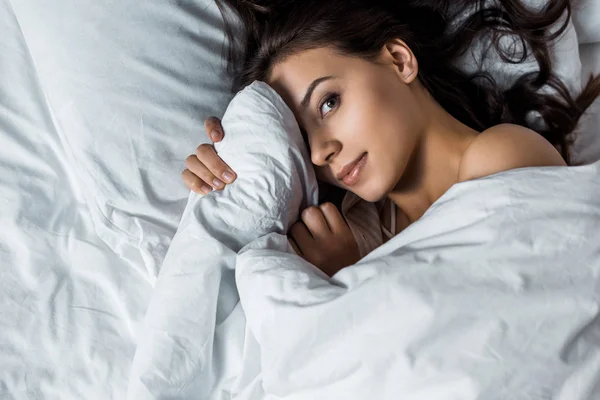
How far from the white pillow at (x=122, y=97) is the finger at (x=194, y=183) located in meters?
0.07

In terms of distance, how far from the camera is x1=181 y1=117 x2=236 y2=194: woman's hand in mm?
1206

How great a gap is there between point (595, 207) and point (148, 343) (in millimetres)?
678

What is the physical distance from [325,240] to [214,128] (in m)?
A: 0.29

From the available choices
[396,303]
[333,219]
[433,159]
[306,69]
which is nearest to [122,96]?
[306,69]

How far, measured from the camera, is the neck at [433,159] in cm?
129

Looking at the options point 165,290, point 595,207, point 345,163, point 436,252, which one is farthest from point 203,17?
point 595,207

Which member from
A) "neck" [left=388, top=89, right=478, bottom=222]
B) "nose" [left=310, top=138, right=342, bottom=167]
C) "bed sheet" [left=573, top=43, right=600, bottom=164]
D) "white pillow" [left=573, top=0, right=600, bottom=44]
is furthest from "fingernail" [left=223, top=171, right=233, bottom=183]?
"white pillow" [left=573, top=0, right=600, bottom=44]

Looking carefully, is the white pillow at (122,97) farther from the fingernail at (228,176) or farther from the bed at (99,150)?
the fingernail at (228,176)

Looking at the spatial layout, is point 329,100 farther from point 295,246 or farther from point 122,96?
point 122,96

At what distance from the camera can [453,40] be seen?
146 cm

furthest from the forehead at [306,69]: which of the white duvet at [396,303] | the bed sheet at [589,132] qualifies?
the bed sheet at [589,132]

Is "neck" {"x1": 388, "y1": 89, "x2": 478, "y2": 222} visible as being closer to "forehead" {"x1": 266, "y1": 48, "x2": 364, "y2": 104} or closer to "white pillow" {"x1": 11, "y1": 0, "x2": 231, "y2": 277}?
"forehead" {"x1": 266, "y1": 48, "x2": 364, "y2": 104}

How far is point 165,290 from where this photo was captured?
111 cm

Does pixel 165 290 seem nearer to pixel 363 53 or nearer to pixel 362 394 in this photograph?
pixel 362 394
